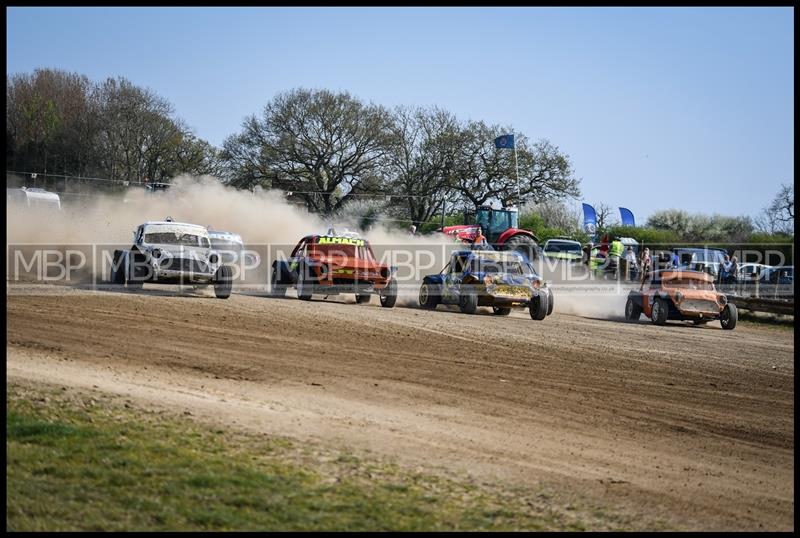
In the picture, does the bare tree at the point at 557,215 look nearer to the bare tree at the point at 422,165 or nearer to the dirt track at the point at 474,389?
the bare tree at the point at 422,165

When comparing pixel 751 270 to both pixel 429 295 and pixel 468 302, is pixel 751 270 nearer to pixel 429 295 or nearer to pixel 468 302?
pixel 429 295

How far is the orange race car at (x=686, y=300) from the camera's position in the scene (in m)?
21.6

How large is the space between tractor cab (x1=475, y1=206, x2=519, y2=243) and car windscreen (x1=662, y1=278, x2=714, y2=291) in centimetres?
1038

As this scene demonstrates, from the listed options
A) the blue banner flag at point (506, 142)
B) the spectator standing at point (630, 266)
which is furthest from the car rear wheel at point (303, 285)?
the blue banner flag at point (506, 142)

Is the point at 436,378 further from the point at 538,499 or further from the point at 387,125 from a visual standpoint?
the point at 387,125

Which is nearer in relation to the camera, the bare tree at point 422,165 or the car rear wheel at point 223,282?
the car rear wheel at point 223,282

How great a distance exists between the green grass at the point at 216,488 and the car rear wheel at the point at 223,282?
1132cm

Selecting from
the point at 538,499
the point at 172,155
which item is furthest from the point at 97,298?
the point at 172,155

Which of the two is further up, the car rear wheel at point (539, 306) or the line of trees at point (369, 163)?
the line of trees at point (369, 163)

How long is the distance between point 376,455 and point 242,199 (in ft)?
99.6

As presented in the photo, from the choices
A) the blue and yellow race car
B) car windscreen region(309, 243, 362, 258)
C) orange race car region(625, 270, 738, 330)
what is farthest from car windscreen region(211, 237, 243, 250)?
orange race car region(625, 270, 738, 330)

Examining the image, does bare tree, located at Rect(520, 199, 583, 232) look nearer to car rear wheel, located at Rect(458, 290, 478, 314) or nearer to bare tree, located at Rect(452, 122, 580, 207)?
bare tree, located at Rect(452, 122, 580, 207)

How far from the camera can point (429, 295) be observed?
72.6ft

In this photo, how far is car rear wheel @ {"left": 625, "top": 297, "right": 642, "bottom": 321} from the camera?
2294 cm
